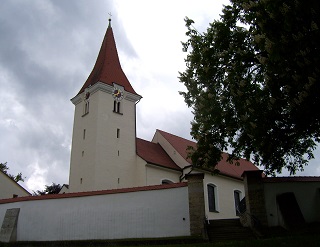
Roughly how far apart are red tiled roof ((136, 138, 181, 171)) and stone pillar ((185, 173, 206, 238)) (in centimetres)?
1193

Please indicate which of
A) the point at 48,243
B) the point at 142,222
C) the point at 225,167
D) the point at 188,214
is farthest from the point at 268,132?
the point at 225,167

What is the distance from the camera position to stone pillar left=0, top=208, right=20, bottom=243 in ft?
60.8

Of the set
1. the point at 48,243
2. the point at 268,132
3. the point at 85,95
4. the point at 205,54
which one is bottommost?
the point at 48,243

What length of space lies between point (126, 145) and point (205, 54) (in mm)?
17637

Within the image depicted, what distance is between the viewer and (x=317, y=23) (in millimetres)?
9359

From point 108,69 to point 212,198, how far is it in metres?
13.8

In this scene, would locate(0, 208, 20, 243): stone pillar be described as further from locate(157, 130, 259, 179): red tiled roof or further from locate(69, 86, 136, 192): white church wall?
locate(157, 130, 259, 179): red tiled roof

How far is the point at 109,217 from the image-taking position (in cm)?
1723

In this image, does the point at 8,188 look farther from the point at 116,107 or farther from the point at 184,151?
the point at 184,151

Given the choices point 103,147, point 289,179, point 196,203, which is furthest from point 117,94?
point 289,179

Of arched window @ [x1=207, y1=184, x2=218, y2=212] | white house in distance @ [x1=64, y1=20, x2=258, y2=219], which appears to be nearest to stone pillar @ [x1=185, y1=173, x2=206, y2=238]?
white house in distance @ [x1=64, y1=20, x2=258, y2=219]

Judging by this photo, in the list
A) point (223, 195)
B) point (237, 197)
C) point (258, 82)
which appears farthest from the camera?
point (237, 197)

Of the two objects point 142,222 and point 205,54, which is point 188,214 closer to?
point 142,222

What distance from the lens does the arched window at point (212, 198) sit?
2877 centimetres
